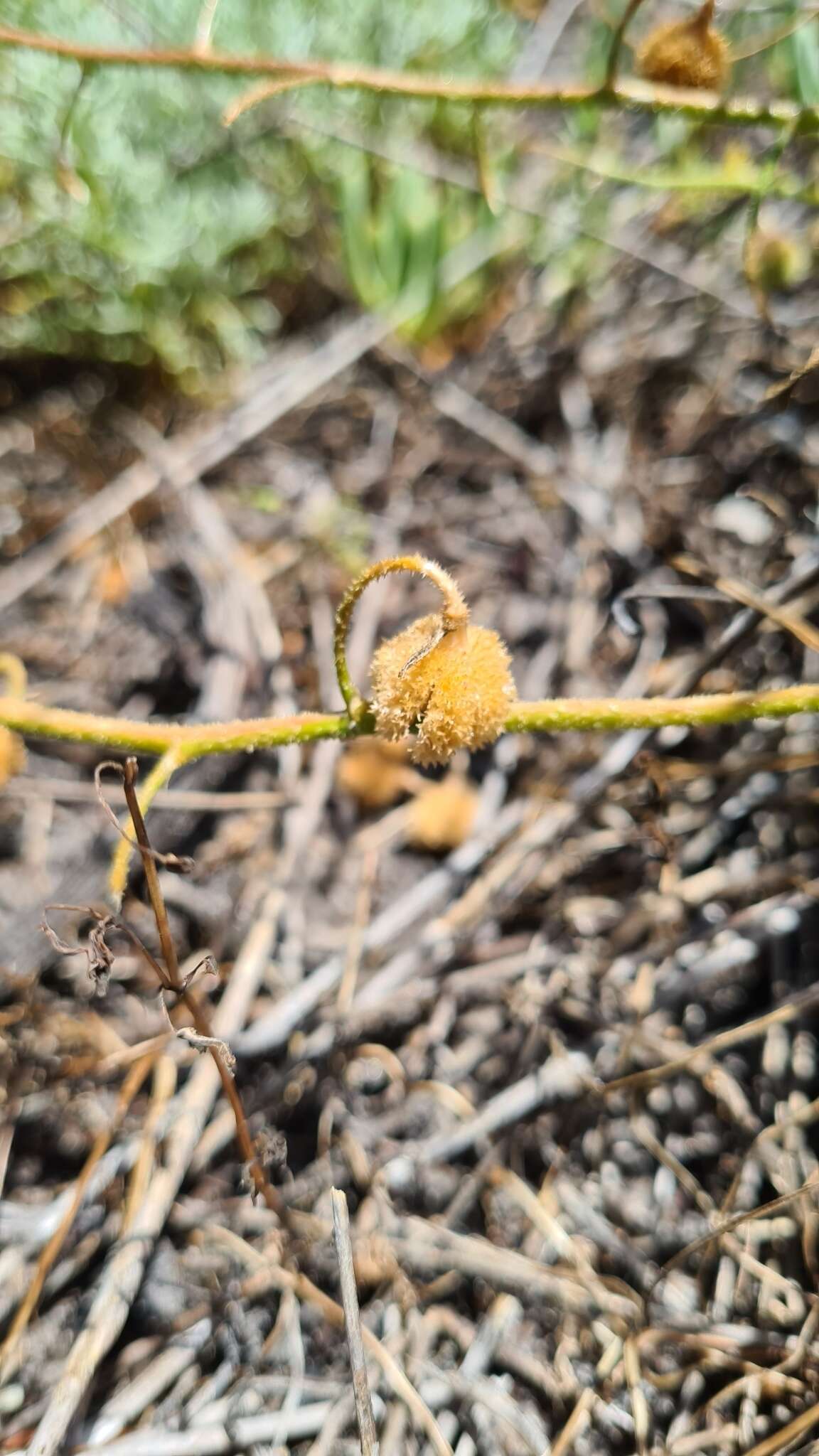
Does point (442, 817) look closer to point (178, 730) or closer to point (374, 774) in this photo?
point (374, 774)

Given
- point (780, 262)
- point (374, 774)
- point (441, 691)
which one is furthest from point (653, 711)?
point (780, 262)

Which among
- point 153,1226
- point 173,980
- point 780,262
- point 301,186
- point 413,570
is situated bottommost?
point 153,1226

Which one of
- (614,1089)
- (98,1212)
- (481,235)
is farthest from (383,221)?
(98,1212)

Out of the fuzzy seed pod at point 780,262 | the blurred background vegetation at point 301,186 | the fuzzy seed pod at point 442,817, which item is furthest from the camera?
the blurred background vegetation at point 301,186

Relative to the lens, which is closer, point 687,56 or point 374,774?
point 687,56

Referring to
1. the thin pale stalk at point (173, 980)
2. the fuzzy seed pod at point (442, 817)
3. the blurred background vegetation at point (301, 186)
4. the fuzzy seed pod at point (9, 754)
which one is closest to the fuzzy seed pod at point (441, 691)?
the thin pale stalk at point (173, 980)

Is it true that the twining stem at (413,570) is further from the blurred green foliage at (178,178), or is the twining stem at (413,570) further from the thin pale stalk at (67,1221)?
the blurred green foliage at (178,178)

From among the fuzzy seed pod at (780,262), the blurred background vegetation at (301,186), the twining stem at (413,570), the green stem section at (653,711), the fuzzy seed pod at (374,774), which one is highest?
the blurred background vegetation at (301,186)
